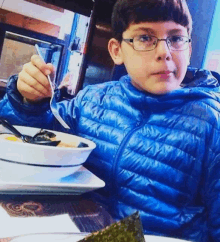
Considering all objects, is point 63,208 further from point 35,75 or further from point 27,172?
point 35,75

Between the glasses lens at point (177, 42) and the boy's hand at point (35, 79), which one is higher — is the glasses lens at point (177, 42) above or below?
above

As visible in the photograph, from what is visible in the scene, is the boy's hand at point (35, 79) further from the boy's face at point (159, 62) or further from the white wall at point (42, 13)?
the white wall at point (42, 13)

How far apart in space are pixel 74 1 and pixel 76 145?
5.80 feet

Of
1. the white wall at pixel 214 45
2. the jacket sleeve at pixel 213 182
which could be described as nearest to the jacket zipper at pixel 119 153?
the jacket sleeve at pixel 213 182

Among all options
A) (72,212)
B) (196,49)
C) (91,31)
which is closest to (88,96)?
(72,212)

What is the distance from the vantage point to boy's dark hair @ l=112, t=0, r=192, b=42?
3.02ft

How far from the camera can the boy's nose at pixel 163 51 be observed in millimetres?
878

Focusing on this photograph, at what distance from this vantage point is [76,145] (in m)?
0.82

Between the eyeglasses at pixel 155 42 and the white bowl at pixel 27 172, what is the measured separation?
498 mm

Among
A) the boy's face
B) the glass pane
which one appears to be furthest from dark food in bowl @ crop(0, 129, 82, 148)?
the glass pane

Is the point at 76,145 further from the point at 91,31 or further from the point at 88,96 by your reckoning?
the point at 91,31

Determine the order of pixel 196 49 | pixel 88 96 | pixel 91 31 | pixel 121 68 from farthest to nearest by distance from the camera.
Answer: pixel 91 31, pixel 121 68, pixel 196 49, pixel 88 96

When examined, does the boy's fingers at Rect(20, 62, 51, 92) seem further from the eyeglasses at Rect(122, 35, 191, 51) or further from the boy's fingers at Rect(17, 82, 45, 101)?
the eyeglasses at Rect(122, 35, 191, 51)

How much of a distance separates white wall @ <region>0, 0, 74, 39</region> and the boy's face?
6.69 ft
